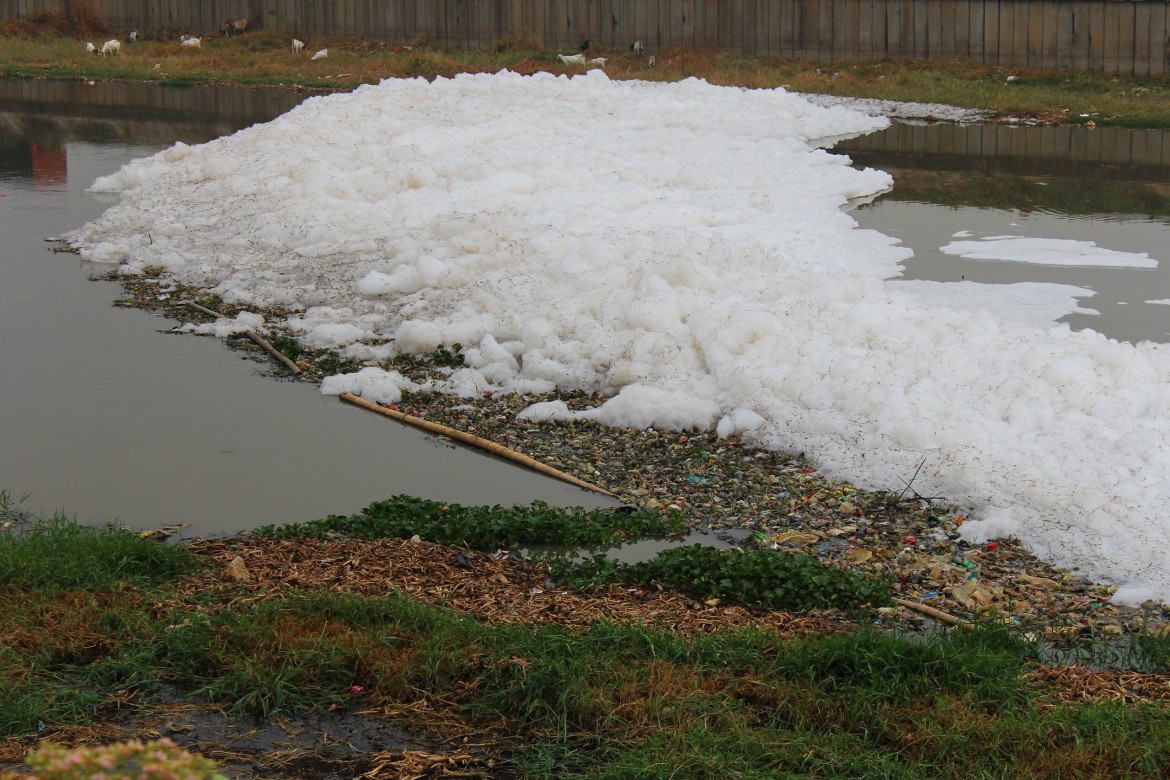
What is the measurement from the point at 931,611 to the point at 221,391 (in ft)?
16.7

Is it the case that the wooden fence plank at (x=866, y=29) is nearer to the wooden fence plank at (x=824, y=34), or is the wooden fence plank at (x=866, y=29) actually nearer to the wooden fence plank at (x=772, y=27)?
the wooden fence plank at (x=824, y=34)

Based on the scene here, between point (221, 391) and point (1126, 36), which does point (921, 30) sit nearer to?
point (1126, 36)

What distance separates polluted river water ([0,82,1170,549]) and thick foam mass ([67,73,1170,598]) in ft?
1.94

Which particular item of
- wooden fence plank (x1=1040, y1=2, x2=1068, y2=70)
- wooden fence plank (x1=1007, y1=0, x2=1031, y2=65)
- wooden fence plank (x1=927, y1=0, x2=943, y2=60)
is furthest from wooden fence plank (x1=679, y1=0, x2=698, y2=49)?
wooden fence plank (x1=1040, y1=2, x2=1068, y2=70)

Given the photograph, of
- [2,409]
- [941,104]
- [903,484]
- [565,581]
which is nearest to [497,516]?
[565,581]

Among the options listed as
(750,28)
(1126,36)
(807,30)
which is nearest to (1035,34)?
(1126,36)

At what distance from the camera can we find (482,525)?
6273mm

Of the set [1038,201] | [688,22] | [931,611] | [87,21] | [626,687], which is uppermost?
[87,21]

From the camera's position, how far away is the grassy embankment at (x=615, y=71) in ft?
77.9

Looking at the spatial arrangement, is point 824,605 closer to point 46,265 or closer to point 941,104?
point 46,265

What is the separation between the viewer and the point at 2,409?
8133 mm

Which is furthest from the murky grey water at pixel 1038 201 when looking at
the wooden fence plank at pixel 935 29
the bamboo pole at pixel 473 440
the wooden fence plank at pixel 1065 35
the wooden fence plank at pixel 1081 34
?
the wooden fence plank at pixel 935 29

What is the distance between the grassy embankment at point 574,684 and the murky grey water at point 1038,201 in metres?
5.93

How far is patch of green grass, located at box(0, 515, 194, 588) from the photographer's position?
5.38 metres
